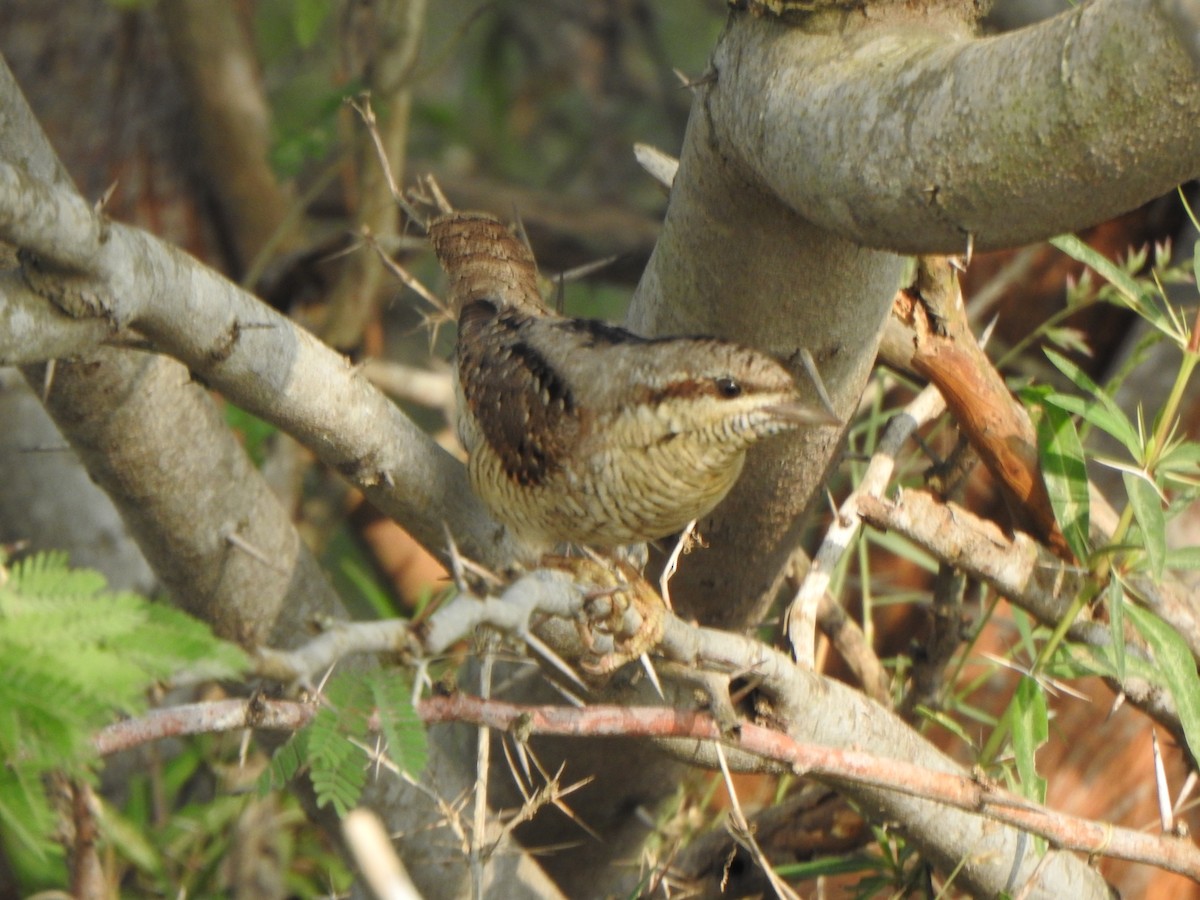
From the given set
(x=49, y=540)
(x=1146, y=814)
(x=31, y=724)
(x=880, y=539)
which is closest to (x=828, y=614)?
(x=880, y=539)

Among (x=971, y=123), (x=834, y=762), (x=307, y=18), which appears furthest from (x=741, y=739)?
(x=307, y=18)

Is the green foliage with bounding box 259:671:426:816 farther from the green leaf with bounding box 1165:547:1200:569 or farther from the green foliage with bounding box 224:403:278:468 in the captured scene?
the green foliage with bounding box 224:403:278:468

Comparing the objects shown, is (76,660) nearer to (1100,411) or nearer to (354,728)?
(354,728)

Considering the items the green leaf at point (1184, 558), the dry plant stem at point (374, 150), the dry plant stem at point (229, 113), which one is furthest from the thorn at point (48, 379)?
the dry plant stem at point (229, 113)

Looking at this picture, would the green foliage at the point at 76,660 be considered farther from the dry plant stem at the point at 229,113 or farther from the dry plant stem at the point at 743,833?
the dry plant stem at the point at 229,113

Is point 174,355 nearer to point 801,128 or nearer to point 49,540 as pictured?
point 801,128
